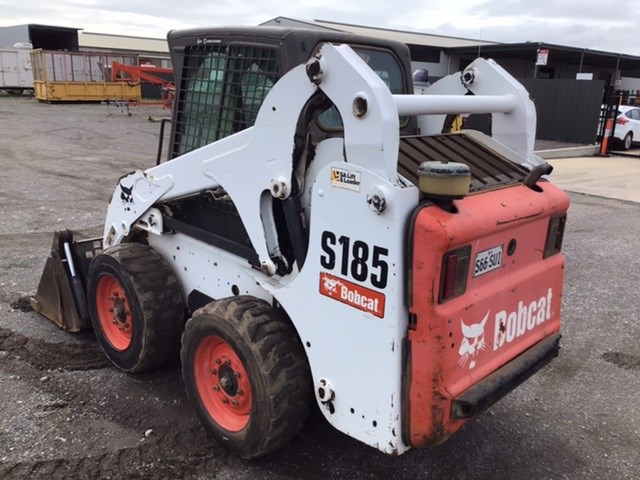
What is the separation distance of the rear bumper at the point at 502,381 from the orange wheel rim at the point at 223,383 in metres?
1.00

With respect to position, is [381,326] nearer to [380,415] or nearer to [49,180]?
[380,415]

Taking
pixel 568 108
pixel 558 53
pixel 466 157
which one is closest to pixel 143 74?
pixel 568 108

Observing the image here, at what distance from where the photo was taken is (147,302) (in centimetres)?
350

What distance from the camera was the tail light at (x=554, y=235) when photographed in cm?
300

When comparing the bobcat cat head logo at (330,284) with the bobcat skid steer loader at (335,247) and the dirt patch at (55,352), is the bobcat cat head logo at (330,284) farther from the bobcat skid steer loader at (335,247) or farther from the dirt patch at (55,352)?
the dirt patch at (55,352)

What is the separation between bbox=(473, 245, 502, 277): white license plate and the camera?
2.56 m

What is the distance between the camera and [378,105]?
90.7 inches

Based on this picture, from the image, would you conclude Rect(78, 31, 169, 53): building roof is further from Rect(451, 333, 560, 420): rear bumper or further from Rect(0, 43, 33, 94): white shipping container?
Rect(451, 333, 560, 420): rear bumper

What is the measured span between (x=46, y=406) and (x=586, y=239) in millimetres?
6875

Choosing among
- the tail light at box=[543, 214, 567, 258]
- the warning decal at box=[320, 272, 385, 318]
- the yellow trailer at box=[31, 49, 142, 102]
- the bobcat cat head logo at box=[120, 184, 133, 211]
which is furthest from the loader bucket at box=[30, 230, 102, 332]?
the yellow trailer at box=[31, 49, 142, 102]

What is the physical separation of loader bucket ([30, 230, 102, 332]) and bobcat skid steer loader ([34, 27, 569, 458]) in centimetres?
53

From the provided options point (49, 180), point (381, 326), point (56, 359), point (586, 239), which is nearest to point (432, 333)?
point (381, 326)

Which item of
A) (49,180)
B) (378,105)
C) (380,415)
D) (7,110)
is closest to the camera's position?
(378,105)

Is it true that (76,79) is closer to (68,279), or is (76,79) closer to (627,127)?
(627,127)
